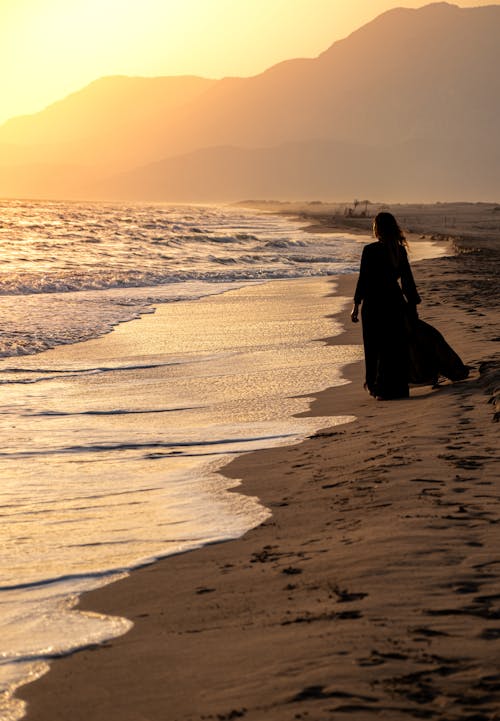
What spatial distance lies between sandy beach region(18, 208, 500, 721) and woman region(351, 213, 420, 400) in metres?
2.05

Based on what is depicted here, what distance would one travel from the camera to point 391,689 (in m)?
3.26

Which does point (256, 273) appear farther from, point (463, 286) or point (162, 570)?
point (162, 570)

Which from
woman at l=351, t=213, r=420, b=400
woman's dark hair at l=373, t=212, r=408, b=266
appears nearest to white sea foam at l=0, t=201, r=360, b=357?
woman at l=351, t=213, r=420, b=400

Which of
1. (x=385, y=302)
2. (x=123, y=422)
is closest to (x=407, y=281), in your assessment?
(x=385, y=302)

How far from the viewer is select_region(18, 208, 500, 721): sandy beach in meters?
3.29

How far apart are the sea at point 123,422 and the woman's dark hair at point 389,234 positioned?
1392mm

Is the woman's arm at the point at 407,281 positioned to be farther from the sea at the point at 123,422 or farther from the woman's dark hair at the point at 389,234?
the sea at the point at 123,422

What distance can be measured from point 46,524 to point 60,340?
8.31m

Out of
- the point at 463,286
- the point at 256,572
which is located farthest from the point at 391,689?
the point at 463,286

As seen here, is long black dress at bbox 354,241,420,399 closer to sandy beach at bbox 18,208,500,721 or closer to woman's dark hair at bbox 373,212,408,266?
woman's dark hair at bbox 373,212,408,266

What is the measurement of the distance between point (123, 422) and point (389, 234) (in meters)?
2.53

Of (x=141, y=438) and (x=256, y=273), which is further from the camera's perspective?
(x=256, y=273)

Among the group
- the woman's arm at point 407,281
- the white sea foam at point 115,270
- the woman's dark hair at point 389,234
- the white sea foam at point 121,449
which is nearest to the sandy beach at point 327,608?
the white sea foam at point 121,449

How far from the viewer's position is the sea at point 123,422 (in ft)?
15.3
